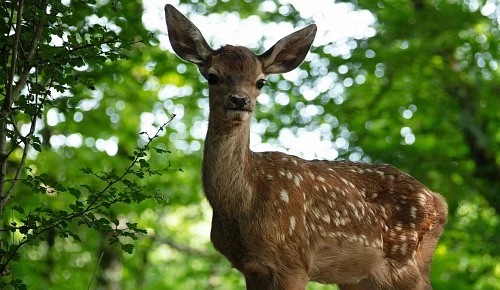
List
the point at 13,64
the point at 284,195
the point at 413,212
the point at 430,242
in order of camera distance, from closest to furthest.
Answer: the point at 13,64 → the point at 284,195 → the point at 413,212 → the point at 430,242

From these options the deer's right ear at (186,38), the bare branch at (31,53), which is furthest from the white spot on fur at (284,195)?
the bare branch at (31,53)

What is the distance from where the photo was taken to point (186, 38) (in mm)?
5090

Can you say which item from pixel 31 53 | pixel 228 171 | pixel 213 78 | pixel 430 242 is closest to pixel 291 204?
pixel 228 171

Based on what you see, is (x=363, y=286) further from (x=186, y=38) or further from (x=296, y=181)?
(x=186, y=38)

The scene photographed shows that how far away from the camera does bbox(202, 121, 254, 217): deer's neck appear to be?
4672mm

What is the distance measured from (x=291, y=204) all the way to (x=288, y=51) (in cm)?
115

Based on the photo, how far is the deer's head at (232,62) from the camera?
459 cm

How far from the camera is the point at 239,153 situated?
15.6ft

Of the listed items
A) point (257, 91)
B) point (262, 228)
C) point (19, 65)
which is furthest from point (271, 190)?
point (19, 65)

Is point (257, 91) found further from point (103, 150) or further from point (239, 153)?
point (103, 150)

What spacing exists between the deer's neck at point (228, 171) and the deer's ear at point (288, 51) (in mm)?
596

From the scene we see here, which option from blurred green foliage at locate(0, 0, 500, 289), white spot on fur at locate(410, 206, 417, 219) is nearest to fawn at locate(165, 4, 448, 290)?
white spot on fur at locate(410, 206, 417, 219)

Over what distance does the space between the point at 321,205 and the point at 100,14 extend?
221cm

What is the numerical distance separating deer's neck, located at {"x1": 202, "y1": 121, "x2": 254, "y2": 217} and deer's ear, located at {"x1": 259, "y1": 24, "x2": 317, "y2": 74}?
0.60 m
